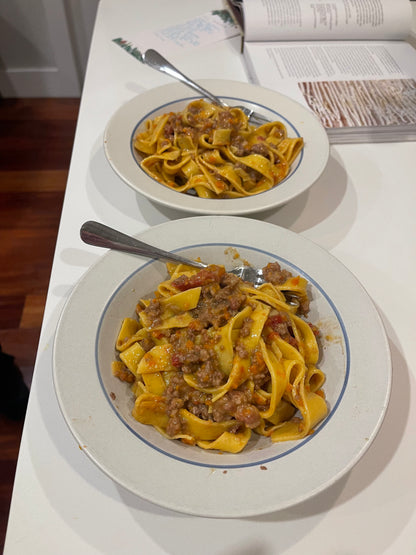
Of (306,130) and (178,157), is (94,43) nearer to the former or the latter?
(178,157)

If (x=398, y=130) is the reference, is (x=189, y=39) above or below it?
above

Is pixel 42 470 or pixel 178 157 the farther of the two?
pixel 178 157

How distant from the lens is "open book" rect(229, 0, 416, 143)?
1.66 meters

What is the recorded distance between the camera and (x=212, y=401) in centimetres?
93

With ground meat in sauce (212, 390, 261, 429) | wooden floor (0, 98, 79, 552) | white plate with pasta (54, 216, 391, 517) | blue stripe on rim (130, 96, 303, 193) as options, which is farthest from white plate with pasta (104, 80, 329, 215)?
wooden floor (0, 98, 79, 552)

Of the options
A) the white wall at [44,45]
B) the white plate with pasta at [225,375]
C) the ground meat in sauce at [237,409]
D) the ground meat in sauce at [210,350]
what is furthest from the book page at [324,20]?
the white wall at [44,45]

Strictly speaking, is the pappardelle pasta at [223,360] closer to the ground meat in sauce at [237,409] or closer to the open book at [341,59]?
the ground meat in sauce at [237,409]

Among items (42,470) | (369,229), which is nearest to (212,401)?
(42,470)

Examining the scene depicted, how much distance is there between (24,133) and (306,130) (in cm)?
295

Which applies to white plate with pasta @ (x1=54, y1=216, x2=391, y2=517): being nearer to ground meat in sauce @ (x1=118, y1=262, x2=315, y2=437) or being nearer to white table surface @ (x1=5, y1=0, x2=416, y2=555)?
ground meat in sauce @ (x1=118, y1=262, x2=315, y2=437)

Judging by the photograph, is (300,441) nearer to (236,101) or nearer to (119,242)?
(119,242)

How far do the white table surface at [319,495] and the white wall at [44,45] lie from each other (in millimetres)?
2231

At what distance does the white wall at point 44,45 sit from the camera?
3418 millimetres

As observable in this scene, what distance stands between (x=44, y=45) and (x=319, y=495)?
13.1 feet
